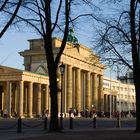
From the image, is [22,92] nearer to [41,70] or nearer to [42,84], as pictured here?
[42,84]

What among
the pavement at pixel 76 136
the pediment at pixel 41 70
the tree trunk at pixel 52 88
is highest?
the pediment at pixel 41 70

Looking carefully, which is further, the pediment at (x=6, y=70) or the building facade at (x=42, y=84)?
the building facade at (x=42, y=84)

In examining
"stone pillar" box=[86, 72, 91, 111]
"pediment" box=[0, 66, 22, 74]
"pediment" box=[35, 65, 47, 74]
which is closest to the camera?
"pediment" box=[0, 66, 22, 74]

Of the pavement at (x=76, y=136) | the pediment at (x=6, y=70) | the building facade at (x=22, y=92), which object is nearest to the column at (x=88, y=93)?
the building facade at (x=22, y=92)

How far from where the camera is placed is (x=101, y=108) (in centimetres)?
14512

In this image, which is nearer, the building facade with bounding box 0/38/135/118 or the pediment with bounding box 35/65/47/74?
the building facade with bounding box 0/38/135/118

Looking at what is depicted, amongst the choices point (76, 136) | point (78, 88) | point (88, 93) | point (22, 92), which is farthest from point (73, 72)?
point (76, 136)

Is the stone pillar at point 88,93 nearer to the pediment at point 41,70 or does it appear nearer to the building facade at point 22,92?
the pediment at point 41,70

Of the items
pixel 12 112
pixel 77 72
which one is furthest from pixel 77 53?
pixel 12 112

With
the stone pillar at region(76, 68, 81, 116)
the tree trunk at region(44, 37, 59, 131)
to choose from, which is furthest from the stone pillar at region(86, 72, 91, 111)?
the tree trunk at region(44, 37, 59, 131)

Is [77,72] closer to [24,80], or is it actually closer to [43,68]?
[43,68]

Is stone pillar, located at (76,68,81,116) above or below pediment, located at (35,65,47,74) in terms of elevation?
below

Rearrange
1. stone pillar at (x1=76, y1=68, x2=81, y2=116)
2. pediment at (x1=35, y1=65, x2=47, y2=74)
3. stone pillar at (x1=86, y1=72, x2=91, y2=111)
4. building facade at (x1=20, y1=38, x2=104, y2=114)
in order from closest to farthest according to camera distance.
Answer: building facade at (x1=20, y1=38, x2=104, y2=114)
pediment at (x1=35, y1=65, x2=47, y2=74)
stone pillar at (x1=76, y1=68, x2=81, y2=116)
stone pillar at (x1=86, y1=72, x2=91, y2=111)

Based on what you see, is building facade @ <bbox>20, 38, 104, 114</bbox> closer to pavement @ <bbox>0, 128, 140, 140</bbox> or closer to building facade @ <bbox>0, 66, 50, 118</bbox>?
building facade @ <bbox>0, 66, 50, 118</bbox>
